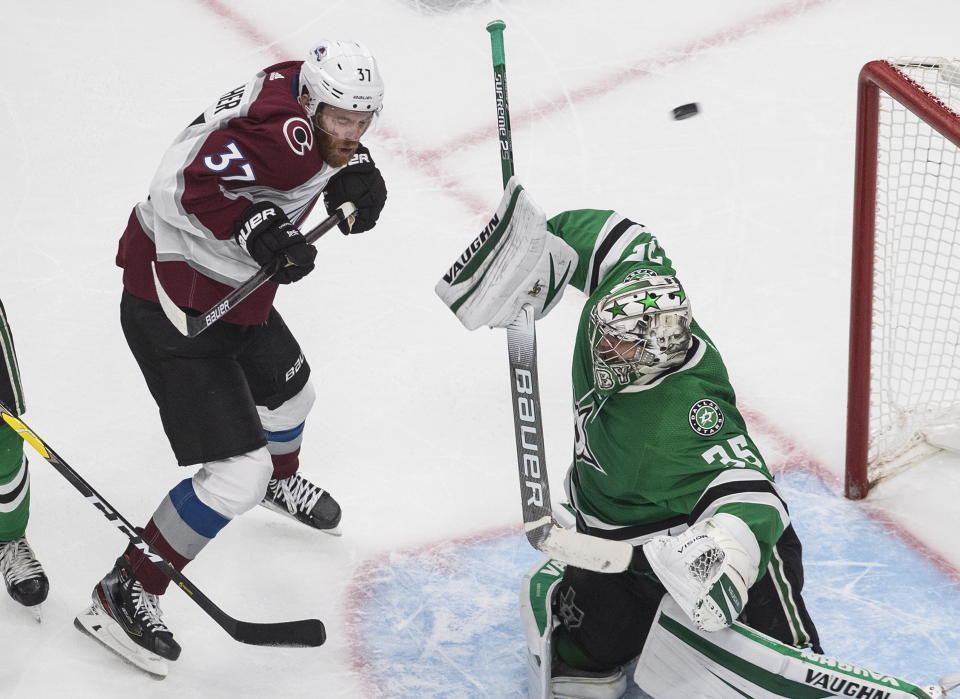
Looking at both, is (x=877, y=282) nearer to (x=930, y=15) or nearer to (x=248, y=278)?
(x=248, y=278)

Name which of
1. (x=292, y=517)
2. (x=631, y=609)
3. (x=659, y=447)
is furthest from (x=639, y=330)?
(x=292, y=517)

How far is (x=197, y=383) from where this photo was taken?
2885 mm

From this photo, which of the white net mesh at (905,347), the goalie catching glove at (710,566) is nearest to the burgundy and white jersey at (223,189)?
the goalie catching glove at (710,566)

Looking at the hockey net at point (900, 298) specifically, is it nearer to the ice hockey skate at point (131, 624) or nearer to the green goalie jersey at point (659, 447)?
the green goalie jersey at point (659, 447)

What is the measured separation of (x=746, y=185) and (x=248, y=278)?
84.0 inches

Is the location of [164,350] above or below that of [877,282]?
above

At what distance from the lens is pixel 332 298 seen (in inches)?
164

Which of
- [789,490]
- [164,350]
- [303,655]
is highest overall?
[164,350]

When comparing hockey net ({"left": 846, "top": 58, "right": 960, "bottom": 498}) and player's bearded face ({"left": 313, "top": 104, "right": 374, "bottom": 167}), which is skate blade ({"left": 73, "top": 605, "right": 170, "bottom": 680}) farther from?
hockey net ({"left": 846, "top": 58, "right": 960, "bottom": 498})

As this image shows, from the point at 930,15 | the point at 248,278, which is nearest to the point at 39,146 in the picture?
the point at 248,278

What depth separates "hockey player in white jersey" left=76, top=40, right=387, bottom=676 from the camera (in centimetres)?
274

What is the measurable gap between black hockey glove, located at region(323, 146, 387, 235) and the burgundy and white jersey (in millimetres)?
92

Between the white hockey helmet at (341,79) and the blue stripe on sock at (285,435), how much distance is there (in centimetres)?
83

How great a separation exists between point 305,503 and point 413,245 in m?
1.21
